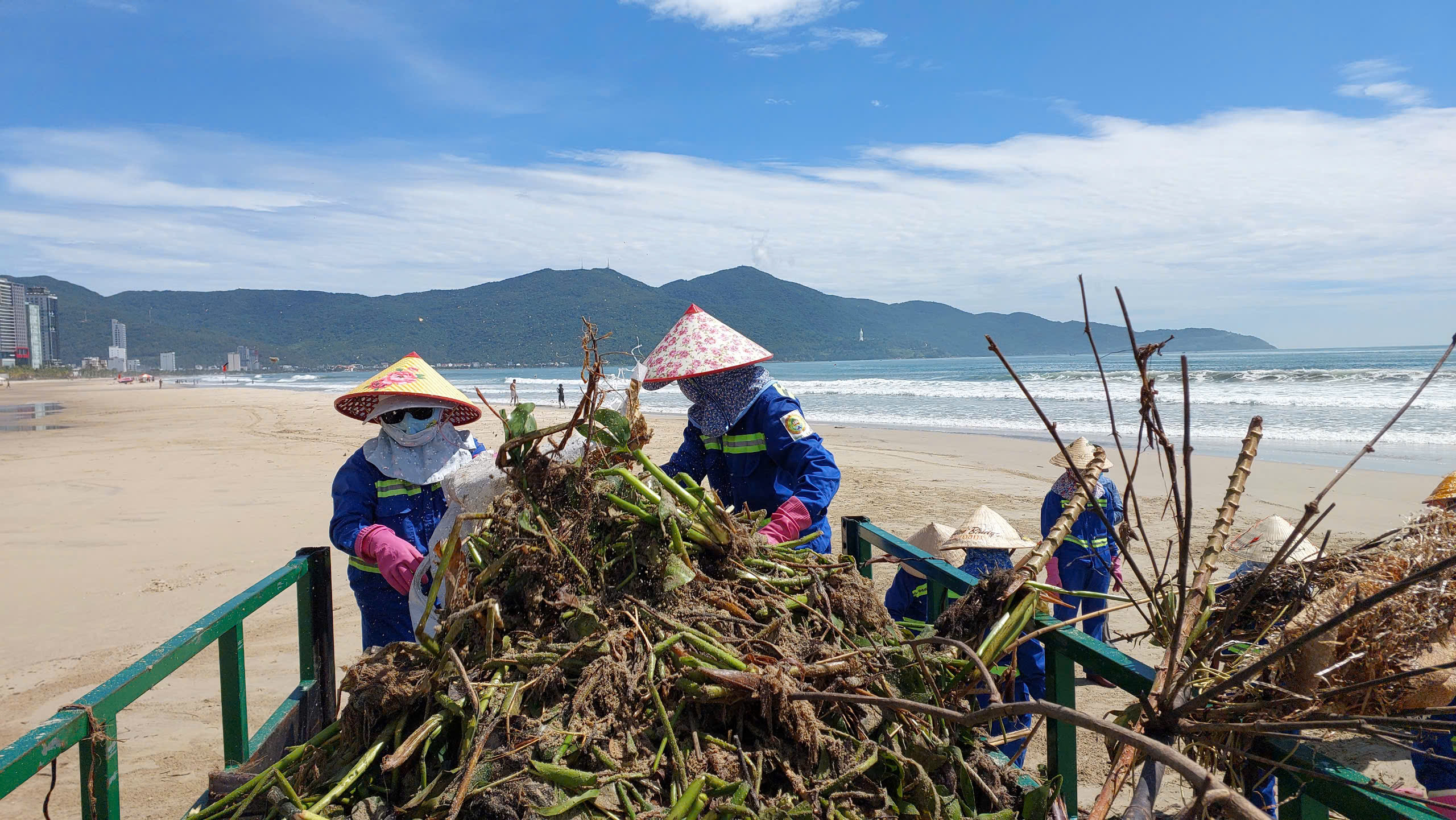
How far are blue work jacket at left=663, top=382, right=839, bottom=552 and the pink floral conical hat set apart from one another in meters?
0.19

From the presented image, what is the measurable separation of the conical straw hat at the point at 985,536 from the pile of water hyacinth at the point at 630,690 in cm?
215

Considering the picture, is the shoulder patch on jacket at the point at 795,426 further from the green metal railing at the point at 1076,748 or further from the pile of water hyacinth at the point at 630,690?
the pile of water hyacinth at the point at 630,690

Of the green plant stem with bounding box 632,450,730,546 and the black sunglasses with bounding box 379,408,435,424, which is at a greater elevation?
the black sunglasses with bounding box 379,408,435,424

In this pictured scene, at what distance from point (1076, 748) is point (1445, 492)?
1.98 m

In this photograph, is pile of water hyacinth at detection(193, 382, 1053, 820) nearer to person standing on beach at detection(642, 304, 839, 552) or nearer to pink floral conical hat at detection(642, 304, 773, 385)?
person standing on beach at detection(642, 304, 839, 552)

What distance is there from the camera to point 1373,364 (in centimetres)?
4900

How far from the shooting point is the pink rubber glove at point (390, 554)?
276cm

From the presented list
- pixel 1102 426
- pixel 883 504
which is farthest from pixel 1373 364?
pixel 883 504

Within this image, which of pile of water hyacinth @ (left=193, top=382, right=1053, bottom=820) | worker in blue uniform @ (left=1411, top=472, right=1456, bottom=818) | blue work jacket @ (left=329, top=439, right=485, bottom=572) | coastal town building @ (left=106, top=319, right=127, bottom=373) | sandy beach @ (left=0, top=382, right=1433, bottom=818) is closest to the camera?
pile of water hyacinth @ (left=193, top=382, right=1053, bottom=820)

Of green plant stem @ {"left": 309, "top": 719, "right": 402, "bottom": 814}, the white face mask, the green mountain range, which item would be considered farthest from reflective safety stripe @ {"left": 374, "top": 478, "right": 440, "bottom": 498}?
the green mountain range

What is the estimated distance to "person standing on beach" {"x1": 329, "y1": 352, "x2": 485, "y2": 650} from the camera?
321 centimetres

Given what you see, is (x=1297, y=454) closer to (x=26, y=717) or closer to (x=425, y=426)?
(x=425, y=426)

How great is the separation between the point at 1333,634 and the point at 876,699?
74cm

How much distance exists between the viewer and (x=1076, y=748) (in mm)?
1814
